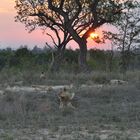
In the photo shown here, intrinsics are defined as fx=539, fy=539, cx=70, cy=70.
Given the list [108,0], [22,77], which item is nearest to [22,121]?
[22,77]

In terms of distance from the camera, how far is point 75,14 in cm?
3173

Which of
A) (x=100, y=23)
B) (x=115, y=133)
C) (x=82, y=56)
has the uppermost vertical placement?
(x=100, y=23)

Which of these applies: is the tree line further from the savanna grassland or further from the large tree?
the savanna grassland

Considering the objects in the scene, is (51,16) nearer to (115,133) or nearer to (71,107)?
(71,107)

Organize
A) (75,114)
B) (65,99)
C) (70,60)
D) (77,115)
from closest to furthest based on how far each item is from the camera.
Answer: (77,115)
(75,114)
(65,99)
(70,60)

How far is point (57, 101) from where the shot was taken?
53.0ft

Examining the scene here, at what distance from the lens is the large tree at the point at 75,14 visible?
31.1m

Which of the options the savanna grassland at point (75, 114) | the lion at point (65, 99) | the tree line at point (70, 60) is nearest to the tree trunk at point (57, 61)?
the tree line at point (70, 60)

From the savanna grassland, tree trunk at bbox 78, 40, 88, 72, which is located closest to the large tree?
tree trunk at bbox 78, 40, 88, 72

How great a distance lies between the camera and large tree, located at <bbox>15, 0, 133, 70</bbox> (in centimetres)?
3108

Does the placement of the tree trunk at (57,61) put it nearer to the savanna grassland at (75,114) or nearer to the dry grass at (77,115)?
the savanna grassland at (75,114)

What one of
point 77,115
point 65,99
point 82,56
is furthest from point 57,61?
point 77,115

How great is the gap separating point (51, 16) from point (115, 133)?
75.3ft

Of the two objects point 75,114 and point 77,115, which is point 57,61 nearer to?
point 75,114
